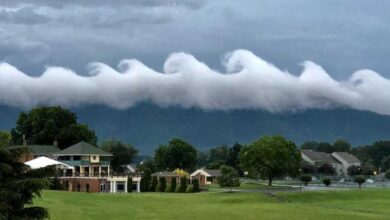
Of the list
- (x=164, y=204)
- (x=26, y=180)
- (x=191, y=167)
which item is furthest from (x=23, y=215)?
(x=191, y=167)

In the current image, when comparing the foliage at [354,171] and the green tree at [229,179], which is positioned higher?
the foliage at [354,171]

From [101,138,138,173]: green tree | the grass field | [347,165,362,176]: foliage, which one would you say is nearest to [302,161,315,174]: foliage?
[347,165,362,176]: foliage

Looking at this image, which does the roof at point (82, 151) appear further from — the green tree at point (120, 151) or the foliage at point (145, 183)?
the green tree at point (120, 151)

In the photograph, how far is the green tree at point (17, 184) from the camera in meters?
21.6

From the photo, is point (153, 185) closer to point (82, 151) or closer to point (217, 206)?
point (82, 151)

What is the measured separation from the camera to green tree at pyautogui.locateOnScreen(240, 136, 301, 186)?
10606 cm

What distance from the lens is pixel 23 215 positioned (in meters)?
22.6

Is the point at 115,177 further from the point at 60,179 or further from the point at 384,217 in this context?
the point at 384,217

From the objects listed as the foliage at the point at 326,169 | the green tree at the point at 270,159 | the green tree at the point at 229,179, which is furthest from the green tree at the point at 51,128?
the foliage at the point at 326,169

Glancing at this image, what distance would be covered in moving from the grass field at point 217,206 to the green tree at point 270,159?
1976 centimetres

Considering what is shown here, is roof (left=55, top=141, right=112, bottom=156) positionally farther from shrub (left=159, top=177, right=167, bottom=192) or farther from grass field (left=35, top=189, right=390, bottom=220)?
grass field (left=35, top=189, right=390, bottom=220)

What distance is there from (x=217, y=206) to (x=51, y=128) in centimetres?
7182

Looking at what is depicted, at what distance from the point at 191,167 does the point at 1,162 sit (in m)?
134

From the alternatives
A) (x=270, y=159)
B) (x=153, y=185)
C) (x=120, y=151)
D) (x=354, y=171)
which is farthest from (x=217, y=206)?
(x=354, y=171)
